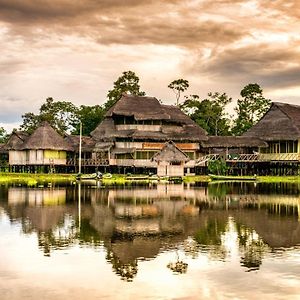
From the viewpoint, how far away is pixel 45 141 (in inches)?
2635

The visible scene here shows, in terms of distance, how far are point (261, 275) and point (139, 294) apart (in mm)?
3358

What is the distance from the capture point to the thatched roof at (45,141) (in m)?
66.6

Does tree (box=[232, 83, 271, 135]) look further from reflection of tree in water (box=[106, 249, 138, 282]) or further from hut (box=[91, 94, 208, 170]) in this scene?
reflection of tree in water (box=[106, 249, 138, 282])

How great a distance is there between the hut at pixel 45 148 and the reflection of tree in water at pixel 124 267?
5171 centimetres

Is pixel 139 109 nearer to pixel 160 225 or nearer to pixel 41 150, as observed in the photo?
pixel 41 150

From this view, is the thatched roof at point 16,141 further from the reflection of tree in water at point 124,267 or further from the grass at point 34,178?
the reflection of tree in water at point 124,267

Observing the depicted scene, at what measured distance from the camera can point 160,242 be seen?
18.3 m

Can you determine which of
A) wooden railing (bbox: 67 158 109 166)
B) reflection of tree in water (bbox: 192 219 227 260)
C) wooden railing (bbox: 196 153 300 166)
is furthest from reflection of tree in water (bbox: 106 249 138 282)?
wooden railing (bbox: 196 153 300 166)

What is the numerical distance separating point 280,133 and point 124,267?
5371cm

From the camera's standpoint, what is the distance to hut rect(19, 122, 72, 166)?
219 ft

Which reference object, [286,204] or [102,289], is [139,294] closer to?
[102,289]

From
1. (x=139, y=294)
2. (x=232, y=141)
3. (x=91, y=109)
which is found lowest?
(x=139, y=294)

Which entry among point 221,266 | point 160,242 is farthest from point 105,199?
point 221,266

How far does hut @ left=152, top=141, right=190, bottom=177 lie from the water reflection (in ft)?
81.9
